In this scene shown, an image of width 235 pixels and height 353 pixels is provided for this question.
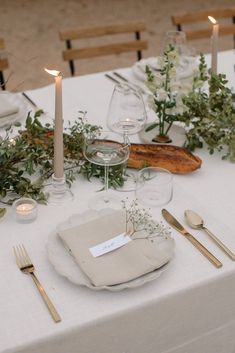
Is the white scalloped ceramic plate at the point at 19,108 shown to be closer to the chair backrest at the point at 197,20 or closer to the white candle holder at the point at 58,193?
the white candle holder at the point at 58,193

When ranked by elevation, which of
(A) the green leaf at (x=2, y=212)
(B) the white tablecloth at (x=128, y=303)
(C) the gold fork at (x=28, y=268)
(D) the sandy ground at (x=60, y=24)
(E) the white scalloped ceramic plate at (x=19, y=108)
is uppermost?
(E) the white scalloped ceramic plate at (x=19, y=108)

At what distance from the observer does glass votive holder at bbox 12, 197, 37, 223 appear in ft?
4.31

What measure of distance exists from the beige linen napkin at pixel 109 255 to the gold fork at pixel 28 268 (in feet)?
0.29

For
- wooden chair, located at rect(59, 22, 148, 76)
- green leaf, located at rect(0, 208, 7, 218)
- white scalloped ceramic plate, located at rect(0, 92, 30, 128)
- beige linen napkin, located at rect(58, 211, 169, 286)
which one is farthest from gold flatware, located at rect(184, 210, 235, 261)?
wooden chair, located at rect(59, 22, 148, 76)

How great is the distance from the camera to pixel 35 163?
147 centimetres

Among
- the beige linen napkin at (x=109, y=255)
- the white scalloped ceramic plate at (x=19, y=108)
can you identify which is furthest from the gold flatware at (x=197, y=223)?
the white scalloped ceramic plate at (x=19, y=108)

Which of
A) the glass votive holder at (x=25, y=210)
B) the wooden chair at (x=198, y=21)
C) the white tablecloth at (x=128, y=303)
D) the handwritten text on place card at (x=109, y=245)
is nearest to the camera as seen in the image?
the white tablecloth at (x=128, y=303)

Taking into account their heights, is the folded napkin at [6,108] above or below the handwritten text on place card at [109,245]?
above

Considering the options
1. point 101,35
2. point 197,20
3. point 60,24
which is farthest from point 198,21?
point 60,24

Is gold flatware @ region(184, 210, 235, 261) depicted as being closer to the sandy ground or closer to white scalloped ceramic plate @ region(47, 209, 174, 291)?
white scalloped ceramic plate @ region(47, 209, 174, 291)

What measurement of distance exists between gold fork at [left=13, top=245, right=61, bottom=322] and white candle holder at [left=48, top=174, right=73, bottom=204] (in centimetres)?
21

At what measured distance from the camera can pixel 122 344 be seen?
1126mm

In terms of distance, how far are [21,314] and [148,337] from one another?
0.28 meters

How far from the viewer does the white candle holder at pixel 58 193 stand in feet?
4.54
